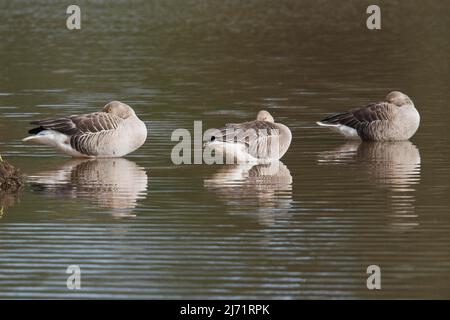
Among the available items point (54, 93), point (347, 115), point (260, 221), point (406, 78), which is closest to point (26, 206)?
point (260, 221)

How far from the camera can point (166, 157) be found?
806 inches

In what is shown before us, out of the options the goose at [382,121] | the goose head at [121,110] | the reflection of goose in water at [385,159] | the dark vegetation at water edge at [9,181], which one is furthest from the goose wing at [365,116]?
the dark vegetation at water edge at [9,181]

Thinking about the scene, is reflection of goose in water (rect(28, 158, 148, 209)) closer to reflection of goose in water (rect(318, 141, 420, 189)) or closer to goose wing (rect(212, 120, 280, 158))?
goose wing (rect(212, 120, 280, 158))

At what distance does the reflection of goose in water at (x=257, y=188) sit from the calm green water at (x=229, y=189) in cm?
4

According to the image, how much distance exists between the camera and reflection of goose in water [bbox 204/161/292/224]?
16.2 m

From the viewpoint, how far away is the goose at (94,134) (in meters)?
20.2

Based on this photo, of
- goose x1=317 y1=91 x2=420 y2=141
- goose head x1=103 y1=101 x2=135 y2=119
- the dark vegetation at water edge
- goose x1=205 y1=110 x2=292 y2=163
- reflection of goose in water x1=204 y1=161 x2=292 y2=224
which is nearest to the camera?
reflection of goose in water x1=204 y1=161 x2=292 y2=224

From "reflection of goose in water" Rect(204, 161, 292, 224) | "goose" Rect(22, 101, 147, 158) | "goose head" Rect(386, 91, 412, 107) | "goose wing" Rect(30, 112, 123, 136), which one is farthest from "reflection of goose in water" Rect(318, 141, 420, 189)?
"goose wing" Rect(30, 112, 123, 136)

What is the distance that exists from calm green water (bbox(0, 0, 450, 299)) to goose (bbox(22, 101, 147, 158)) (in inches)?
11.7

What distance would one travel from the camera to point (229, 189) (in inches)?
695

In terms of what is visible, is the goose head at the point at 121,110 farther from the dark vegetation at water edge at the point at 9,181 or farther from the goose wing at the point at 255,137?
the dark vegetation at water edge at the point at 9,181

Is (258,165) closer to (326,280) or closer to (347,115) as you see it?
(347,115)

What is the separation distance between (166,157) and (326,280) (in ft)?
27.0

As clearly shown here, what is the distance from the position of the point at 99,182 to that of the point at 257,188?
97.1 inches
